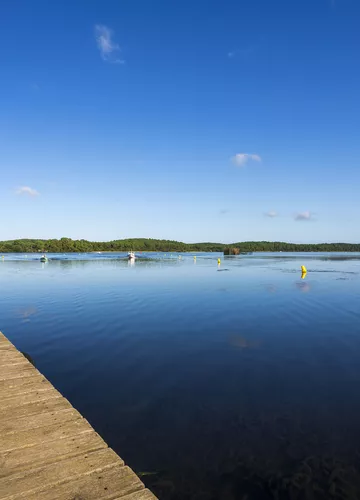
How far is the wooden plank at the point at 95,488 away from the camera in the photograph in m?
3.93

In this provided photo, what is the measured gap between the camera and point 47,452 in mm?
4824

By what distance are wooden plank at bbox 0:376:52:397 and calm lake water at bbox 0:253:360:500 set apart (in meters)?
1.64

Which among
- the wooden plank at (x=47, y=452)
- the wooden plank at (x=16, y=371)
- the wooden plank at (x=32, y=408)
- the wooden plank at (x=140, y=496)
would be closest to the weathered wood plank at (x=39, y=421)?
the wooden plank at (x=32, y=408)

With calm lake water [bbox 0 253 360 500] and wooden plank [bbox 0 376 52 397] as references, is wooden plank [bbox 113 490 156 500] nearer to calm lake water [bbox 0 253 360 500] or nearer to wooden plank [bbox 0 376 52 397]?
calm lake water [bbox 0 253 360 500]

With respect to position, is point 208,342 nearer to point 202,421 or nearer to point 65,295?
point 202,421

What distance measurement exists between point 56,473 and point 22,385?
3570 millimetres

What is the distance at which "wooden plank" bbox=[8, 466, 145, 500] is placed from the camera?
3930 mm

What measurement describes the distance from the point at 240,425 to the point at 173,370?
3.96 metres

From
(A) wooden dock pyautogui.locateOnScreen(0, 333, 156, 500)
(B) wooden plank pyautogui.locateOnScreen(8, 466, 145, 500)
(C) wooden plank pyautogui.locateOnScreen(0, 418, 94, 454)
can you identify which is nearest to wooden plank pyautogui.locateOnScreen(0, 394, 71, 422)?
(A) wooden dock pyautogui.locateOnScreen(0, 333, 156, 500)

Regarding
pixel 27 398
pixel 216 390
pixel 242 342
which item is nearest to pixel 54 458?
pixel 27 398

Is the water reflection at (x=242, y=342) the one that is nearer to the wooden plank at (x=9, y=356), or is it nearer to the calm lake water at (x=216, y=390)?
the calm lake water at (x=216, y=390)

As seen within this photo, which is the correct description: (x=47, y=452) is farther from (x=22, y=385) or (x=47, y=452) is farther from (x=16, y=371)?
(x=16, y=371)

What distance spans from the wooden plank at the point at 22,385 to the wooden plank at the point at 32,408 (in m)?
0.70

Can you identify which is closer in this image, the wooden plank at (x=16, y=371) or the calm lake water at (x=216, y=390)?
the calm lake water at (x=216, y=390)
